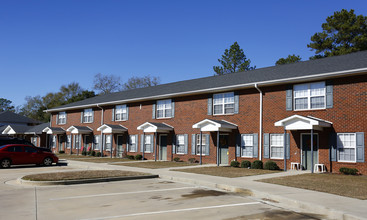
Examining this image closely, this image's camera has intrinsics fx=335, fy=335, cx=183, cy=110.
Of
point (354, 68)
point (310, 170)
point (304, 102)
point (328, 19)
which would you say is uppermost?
point (328, 19)

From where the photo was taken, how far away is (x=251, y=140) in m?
21.9

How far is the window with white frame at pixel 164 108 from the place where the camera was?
27.9 metres

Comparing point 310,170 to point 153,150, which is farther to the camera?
point 153,150

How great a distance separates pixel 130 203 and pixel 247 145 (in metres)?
13.7

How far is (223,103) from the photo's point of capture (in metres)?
23.9

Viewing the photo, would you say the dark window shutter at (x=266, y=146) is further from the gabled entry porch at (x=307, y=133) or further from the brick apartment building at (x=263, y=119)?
the gabled entry porch at (x=307, y=133)

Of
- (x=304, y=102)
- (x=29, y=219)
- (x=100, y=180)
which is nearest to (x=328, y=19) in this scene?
(x=304, y=102)

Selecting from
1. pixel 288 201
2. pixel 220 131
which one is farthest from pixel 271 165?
pixel 288 201

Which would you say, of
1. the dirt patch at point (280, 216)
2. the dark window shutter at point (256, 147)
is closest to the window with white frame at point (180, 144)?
the dark window shutter at point (256, 147)

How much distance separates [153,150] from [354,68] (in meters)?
16.7

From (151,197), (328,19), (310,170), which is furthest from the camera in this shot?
(328,19)

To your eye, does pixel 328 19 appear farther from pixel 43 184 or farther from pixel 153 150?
pixel 43 184

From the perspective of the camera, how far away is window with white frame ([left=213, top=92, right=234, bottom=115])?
76.7 feet

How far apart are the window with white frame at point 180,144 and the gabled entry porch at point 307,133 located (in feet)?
28.8
